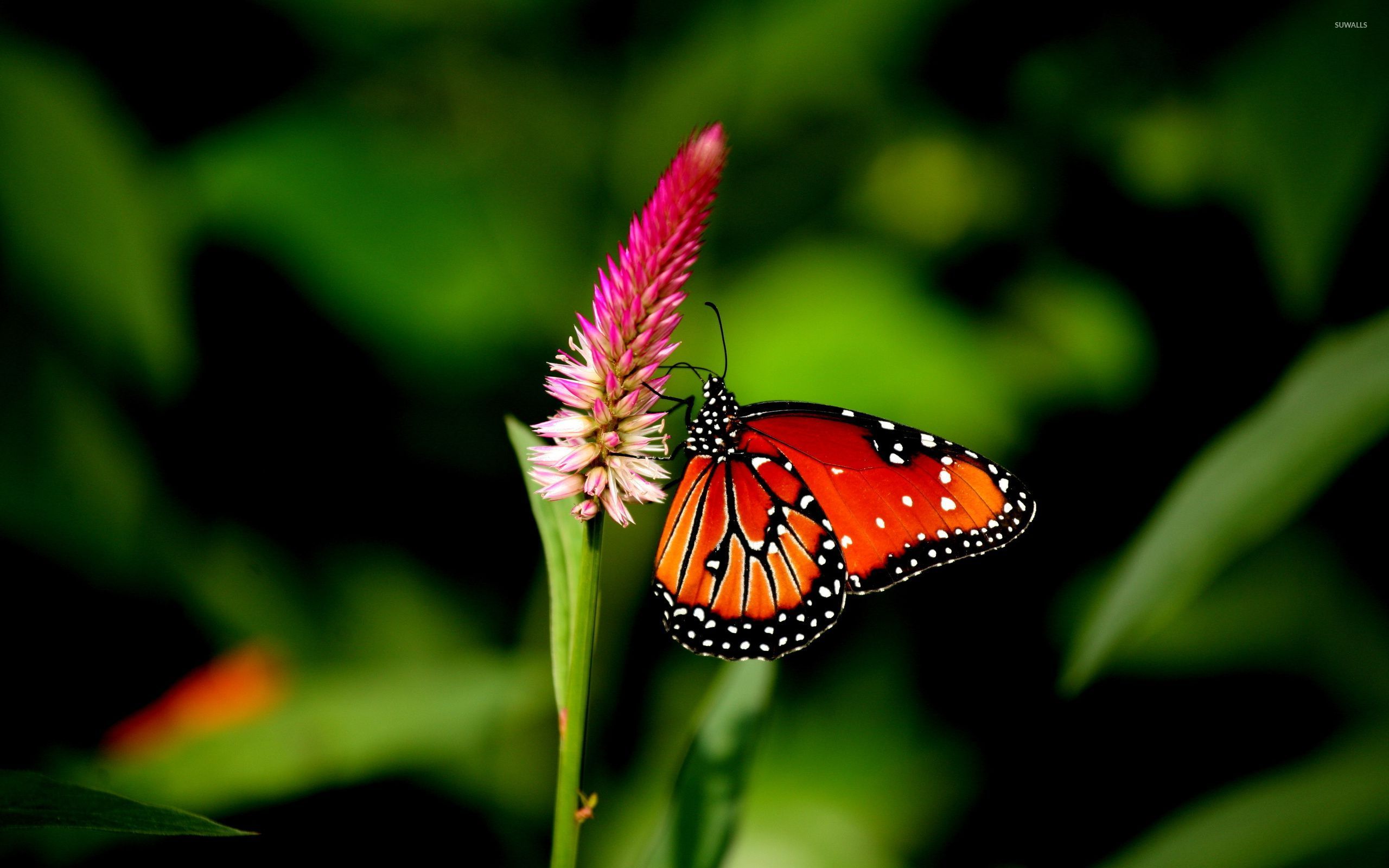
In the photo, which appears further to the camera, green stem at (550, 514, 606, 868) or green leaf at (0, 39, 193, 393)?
green leaf at (0, 39, 193, 393)

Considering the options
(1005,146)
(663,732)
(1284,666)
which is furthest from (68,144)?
(1284,666)

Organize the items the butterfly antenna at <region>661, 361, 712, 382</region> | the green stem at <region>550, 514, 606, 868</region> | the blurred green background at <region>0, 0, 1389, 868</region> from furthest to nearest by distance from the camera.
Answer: the blurred green background at <region>0, 0, 1389, 868</region>, the butterfly antenna at <region>661, 361, 712, 382</region>, the green stem at <region>550, 514, 606, 868</region>

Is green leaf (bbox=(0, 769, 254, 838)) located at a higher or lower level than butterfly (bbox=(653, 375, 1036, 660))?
lower

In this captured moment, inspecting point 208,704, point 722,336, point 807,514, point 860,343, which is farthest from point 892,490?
point 208,704

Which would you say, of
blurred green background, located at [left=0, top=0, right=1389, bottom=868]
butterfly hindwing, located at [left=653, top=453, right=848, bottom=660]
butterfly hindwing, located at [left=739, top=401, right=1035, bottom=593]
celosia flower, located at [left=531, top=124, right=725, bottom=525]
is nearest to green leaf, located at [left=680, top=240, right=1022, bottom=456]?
blurred green background, located at [left=0, top=0, right=1389, bottom=868]

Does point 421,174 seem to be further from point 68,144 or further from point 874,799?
point 874,799

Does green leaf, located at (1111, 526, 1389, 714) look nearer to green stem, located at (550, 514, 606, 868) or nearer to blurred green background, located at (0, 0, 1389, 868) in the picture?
blurred green background, located at (0, 0, 1389, 868)
